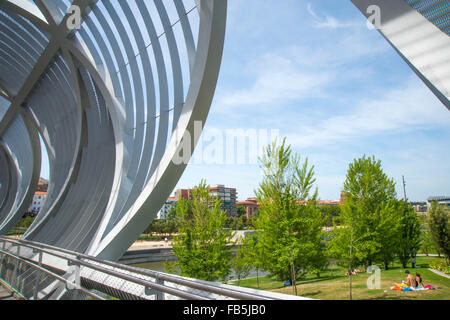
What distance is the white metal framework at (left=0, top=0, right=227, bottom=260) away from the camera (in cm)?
688

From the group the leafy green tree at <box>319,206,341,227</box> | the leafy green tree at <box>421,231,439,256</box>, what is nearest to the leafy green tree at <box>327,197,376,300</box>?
the leafy green tree at <box>319,206,341,227</box>

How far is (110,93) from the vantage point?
1100cm

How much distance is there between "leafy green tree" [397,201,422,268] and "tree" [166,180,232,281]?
11.1 m

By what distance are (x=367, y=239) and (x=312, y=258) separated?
3006mm

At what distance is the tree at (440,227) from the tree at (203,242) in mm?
12580

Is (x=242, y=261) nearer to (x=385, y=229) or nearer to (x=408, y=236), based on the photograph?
(x=385, y=229)

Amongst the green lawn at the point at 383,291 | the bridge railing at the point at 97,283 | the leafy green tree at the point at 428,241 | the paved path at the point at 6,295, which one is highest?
the bridge railing at the point at 97,283

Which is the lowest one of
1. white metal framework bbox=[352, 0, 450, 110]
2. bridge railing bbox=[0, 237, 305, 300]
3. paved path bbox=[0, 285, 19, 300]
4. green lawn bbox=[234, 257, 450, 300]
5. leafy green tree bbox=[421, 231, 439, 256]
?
green lawn bbox=[234, 257, 450, 300]

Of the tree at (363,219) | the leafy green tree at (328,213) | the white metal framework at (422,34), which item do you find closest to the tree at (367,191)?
the tree at (363,219)

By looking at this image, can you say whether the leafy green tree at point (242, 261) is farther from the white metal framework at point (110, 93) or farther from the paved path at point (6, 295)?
the paved path at point (6, 295)

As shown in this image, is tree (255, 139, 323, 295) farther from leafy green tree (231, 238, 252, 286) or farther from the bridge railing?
the bridge railing

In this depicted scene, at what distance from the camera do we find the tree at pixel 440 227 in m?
17.6

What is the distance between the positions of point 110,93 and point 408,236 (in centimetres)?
1975
